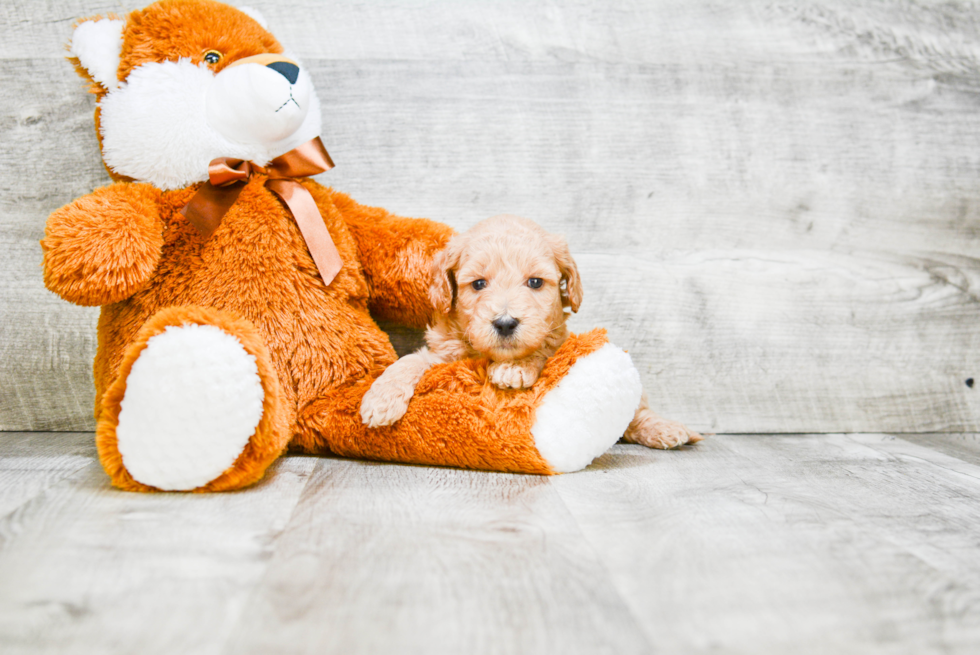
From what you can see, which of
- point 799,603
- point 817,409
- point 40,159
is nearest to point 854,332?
point 817,409

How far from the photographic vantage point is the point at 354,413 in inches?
48.4

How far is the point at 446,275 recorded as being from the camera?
1283 millimetres

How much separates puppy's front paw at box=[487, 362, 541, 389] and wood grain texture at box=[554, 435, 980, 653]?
0.20 meters

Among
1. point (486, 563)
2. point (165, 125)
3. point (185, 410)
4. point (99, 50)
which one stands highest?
point (99, 50)

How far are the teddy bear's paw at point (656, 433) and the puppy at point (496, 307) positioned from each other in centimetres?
34

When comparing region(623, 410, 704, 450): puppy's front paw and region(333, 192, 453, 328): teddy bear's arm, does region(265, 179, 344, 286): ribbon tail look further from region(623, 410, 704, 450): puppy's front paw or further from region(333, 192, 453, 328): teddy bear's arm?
region(623, 410, 704, 450): puppy's front paw

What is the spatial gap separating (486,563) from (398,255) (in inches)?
30.2

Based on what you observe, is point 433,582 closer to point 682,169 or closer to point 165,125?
point 165,125

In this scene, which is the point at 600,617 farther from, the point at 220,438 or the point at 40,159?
the point at 40,159

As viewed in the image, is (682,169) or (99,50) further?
(682,169)

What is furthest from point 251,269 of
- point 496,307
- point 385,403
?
point 496,307

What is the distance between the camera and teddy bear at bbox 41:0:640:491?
3.55 ft

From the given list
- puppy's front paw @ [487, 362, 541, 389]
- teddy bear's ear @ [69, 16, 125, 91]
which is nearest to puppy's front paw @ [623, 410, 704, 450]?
puppy's front paw @ [487, 362, 541, 389]

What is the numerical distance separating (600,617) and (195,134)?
1.07m
